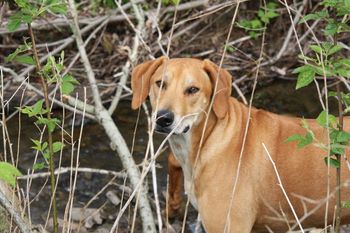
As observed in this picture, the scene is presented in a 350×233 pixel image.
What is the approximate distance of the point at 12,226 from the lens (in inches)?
157

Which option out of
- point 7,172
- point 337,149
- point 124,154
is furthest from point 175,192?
point 7,172

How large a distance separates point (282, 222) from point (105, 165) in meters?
2.37

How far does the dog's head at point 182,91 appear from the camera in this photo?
428cm

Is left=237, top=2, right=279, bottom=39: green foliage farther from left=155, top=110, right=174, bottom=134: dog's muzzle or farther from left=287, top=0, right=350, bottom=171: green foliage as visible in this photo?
left=287, top=0, right=350, bottom=171: green foliage

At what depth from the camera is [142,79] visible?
15.5 feet

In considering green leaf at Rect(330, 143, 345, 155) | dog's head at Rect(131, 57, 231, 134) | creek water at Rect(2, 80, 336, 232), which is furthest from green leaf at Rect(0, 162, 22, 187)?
creek water at Rect(2, 80, 336, 232)

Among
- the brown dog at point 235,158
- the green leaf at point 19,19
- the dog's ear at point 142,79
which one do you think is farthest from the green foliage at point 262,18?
the green leaf at point 19,19

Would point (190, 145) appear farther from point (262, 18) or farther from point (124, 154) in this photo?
point (262, 18)

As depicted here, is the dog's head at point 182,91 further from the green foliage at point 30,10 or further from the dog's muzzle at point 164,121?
the green foliage at point 30,10

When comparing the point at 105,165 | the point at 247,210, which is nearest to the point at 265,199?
the point at 247,210

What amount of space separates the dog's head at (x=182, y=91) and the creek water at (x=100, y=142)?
955 mm

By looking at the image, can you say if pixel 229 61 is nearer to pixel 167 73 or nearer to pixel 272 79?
pixel 272 79

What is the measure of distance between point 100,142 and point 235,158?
2.63 meters

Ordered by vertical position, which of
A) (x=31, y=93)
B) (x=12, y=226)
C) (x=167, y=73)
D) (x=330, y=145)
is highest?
(x=330, y=145)
